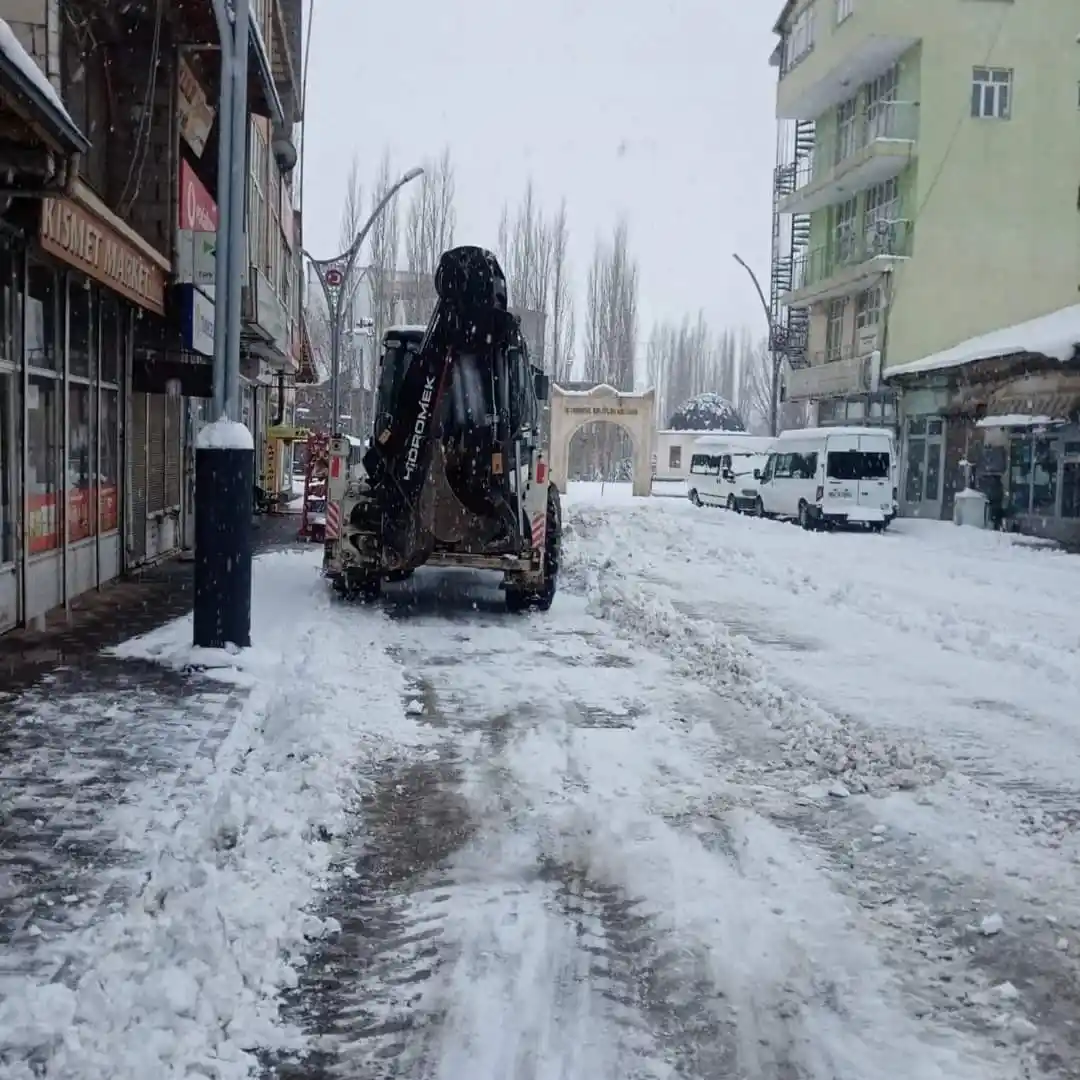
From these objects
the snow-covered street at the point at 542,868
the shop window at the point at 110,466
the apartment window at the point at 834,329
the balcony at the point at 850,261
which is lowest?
the snow-covered street at the point at 542,868

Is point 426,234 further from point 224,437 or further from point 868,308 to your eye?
point 224,437

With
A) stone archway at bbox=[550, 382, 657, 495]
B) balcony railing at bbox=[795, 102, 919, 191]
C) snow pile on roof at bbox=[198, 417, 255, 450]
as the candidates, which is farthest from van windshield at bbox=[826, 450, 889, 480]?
snow pile on roof at bbox=[198, 417, 255, 450]

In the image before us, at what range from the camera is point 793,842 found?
5531 millimetres

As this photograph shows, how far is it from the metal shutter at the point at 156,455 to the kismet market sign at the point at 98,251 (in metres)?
3.22

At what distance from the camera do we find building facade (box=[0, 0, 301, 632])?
31.2 feet

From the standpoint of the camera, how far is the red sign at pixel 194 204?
50.0ft

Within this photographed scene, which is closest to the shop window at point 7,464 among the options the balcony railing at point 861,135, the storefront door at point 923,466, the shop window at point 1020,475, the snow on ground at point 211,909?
the snow on ground at point 211,909

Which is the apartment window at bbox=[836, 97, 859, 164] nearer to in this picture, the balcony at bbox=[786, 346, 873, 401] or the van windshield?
the balcony at bbox=[786, 346, 873, 401]

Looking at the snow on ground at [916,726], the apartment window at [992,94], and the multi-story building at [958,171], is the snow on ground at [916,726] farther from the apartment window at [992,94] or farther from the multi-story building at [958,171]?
the apartment window at [992,94]

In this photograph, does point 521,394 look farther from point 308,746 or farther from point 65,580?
point 308,746

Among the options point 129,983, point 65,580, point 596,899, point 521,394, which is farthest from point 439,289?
point 129,983

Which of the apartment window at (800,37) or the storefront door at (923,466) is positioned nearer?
the storefront door at (923,466)

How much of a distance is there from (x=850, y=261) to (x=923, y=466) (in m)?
9.68

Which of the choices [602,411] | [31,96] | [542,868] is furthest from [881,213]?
[542,868]
